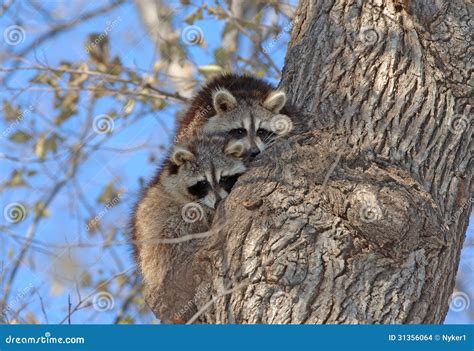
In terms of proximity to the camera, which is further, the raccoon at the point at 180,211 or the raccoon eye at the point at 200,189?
the raccoon eye at the point at 200,189

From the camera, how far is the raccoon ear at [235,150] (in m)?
5.77

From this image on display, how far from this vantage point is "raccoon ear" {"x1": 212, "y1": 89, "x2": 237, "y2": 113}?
679cm

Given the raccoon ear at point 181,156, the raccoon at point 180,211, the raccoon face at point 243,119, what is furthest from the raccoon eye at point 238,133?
the raccoon ear at point 181,156

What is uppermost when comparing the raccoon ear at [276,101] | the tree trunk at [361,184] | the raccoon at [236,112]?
the raccoon at [236,112]

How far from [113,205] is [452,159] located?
3122 mm

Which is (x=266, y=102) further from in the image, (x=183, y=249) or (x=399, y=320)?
(x=399, y=320)

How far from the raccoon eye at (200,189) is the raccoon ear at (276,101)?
0.81m

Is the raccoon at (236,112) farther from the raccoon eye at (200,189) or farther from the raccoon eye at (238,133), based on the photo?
the raccoon eye at (200,189)

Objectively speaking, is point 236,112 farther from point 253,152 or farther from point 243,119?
point 253,152

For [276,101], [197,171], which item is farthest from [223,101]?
[197,171]

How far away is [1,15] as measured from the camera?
9.03 m

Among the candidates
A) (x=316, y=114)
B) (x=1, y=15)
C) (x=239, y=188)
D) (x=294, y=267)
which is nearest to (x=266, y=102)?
(x=316, y=114)

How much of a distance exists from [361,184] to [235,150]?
63.3 inches

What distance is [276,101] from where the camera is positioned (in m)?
5.95
